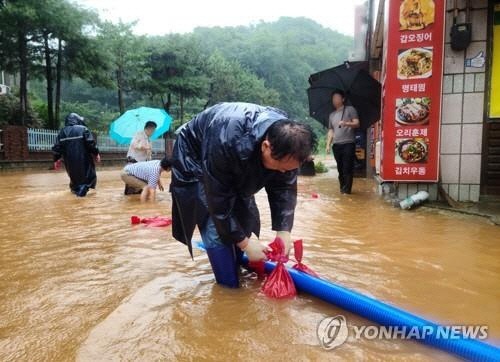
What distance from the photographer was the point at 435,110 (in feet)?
17.8

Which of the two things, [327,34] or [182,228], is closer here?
[182,228]

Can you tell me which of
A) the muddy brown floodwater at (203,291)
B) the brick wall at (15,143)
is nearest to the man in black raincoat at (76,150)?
the muddy brown floodwater at (203,291)

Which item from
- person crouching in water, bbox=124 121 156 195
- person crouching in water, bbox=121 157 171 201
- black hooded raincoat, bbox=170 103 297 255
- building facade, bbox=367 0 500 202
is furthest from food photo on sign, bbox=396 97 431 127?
person crouching in water, bbox=124 121 156 195

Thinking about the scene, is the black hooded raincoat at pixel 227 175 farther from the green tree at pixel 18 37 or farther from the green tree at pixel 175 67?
the green tree at pixel 175 67

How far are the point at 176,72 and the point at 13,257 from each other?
25.5 metres

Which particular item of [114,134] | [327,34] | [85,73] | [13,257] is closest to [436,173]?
[13,257]

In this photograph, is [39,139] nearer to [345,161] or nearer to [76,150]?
[76,150]

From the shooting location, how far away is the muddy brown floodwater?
5.90 ft

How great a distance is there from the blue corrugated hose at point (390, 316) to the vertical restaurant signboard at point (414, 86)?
380cm

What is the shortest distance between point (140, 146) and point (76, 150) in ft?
3.56

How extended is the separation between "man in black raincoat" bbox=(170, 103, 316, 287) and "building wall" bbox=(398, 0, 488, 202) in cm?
383

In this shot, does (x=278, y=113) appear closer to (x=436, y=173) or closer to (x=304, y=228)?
(x=304, y=228)

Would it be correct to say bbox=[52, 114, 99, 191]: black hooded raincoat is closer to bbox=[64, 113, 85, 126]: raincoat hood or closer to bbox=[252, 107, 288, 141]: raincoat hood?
bbox=[64, 113, 85, 126]: raincoat hood

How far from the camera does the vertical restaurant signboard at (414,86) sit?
5.37m
